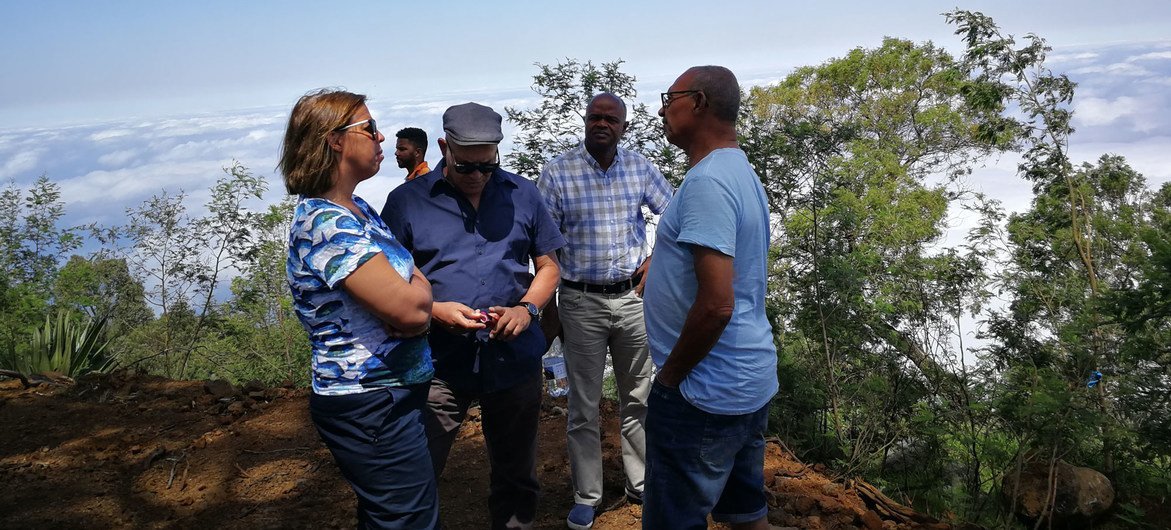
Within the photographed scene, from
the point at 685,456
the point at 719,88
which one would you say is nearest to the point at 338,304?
the point at 685,456

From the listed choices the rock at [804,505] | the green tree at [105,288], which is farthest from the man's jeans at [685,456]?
the green tree at [105,288]

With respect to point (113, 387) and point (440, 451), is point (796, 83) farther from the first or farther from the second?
point (440, 451)

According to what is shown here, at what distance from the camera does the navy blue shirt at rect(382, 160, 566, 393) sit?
295 centimetres

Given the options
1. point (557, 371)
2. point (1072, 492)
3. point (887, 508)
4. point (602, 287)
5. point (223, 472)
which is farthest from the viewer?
point (1072, 492)

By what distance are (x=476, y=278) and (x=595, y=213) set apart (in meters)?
1.08

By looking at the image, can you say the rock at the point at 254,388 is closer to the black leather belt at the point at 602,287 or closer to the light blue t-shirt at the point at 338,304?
the black leather belt at the point at 602,287

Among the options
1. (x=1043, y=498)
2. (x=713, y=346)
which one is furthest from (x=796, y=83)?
(x=713, y=346)

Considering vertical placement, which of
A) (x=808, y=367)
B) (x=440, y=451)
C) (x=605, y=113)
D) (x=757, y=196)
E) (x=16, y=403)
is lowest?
(x=16, y=403)

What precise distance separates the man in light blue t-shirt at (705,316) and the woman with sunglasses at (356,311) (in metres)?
0.71

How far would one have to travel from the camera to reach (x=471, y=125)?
290 cm

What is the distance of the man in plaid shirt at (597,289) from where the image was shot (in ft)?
12.7

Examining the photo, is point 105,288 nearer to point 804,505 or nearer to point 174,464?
point 174,464

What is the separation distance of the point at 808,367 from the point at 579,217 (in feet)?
7.91

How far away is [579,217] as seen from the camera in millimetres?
Answer: 3898
